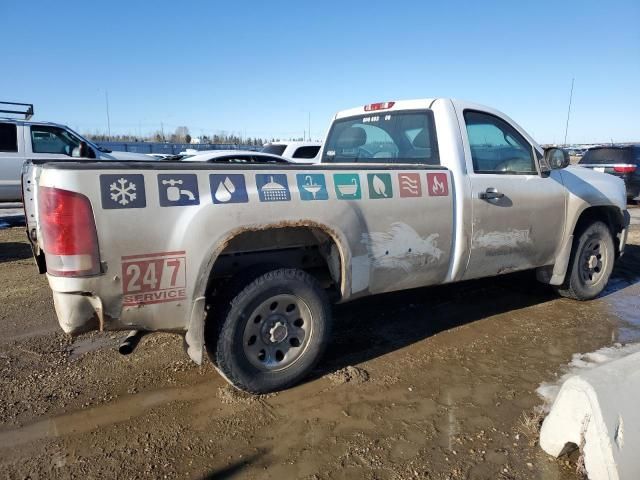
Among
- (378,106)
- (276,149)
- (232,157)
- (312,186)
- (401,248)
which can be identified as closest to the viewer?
(312,186)

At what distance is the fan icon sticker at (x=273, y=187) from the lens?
313 centimetres

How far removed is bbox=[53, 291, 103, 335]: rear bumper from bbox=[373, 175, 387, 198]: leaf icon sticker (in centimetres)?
198

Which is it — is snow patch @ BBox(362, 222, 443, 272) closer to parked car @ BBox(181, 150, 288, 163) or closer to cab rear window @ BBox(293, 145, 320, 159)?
parked car @ BBox(181, 150, 288, 163)

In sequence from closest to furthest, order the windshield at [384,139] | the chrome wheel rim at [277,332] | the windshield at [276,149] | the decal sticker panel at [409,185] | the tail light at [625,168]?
the chrome wheel rim at [277,332] → the decal sticker panel at [409,185] → the windshield at [384,139] → the windshield at [276,149] → the tail light at [625,168]

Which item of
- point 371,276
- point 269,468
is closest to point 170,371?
point 269,468

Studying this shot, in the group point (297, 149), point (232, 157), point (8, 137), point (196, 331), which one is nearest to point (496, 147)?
point (196, 331)

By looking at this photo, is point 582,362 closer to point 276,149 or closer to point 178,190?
point 178,190

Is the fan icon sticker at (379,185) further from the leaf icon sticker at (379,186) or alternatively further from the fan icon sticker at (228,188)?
the fan icon sticker at (228,188)

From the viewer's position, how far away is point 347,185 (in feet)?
11.4

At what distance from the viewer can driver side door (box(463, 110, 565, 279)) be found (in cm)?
423

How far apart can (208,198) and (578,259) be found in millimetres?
4134

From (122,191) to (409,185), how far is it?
2.07m

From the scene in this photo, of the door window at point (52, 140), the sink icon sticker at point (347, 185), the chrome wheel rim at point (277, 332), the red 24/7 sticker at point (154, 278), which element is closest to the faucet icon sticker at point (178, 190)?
the red 24/7 sticker at point (154, 278)

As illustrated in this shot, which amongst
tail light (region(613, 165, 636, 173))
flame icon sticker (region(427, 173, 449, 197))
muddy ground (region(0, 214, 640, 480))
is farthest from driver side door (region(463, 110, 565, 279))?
tail light (region(613, 165, 636, 173))
